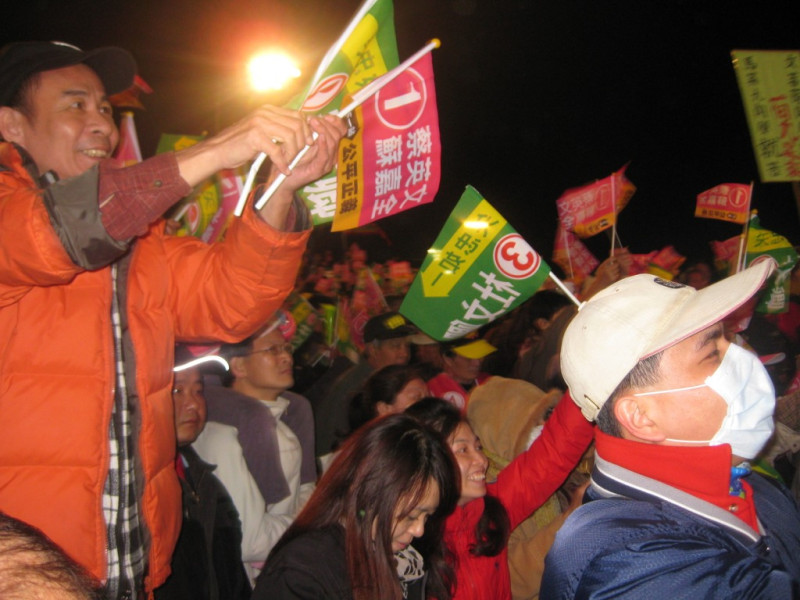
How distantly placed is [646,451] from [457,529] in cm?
130

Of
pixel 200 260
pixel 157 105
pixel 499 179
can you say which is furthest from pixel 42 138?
pixel 499 179

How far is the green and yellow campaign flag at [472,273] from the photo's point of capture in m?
3.32

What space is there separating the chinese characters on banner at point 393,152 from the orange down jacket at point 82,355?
0.61 meters

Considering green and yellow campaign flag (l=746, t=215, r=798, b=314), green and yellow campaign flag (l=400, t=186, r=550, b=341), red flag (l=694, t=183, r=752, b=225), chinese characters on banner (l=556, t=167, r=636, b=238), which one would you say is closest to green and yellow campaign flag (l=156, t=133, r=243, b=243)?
green and yellow campaign flag (l=400, t=186, r=550, b=341)

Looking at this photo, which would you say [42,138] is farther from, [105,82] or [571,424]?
[571,424]

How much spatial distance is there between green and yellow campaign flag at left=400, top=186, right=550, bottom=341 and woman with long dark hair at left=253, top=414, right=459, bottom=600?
1.30 metres

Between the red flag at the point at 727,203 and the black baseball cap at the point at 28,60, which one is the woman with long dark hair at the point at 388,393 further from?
the red flag at the point at 727,203

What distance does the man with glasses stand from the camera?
9.75 feet

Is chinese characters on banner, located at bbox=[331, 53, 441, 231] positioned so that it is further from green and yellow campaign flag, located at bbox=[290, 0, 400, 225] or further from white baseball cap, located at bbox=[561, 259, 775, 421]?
white baseball cap, located at bbox=[561, 259, 775, 421]

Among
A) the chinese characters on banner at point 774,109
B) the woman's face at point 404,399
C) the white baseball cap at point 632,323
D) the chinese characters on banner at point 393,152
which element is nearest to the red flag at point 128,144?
the chinese characters on banner at point 393,152

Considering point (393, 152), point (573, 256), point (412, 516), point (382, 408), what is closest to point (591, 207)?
point (573, 256)

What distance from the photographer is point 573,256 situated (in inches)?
281

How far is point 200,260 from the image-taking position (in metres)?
2.01

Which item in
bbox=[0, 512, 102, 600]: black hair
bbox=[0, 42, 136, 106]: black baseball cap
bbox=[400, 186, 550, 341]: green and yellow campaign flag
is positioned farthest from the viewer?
bbox=[400, 186, 550, 341]: green and yellow campaign flag
